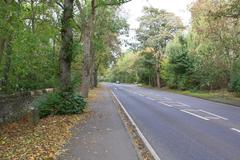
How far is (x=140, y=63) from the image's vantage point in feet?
290

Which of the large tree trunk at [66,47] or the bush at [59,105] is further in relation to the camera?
the large tree trunk at [66,47]

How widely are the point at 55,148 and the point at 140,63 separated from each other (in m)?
77.6

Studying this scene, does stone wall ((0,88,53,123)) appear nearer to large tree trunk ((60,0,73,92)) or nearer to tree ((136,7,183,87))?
large tree trunk ((60,0,73,92))

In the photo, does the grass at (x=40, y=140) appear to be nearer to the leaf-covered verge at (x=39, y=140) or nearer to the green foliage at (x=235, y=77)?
the leaf-covered verge at (x=39, y=140)

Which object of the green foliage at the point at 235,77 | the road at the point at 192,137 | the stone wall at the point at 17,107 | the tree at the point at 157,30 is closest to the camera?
the road at the point at 192,137

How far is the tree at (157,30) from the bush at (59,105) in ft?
188

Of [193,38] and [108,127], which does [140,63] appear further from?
[108,127]

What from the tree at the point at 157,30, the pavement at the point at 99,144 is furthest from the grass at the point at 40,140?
the tree at the point at 157,30

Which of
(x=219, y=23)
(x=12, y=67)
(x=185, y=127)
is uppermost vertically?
(x=219, y=23)

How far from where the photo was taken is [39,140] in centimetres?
1291

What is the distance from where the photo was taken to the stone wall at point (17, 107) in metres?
19.1

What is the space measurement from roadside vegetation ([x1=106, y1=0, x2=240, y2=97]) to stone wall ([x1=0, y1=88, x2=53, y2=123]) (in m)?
15.8

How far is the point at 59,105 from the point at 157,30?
201 ft

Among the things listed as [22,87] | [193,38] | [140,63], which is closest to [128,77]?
[140,63]
